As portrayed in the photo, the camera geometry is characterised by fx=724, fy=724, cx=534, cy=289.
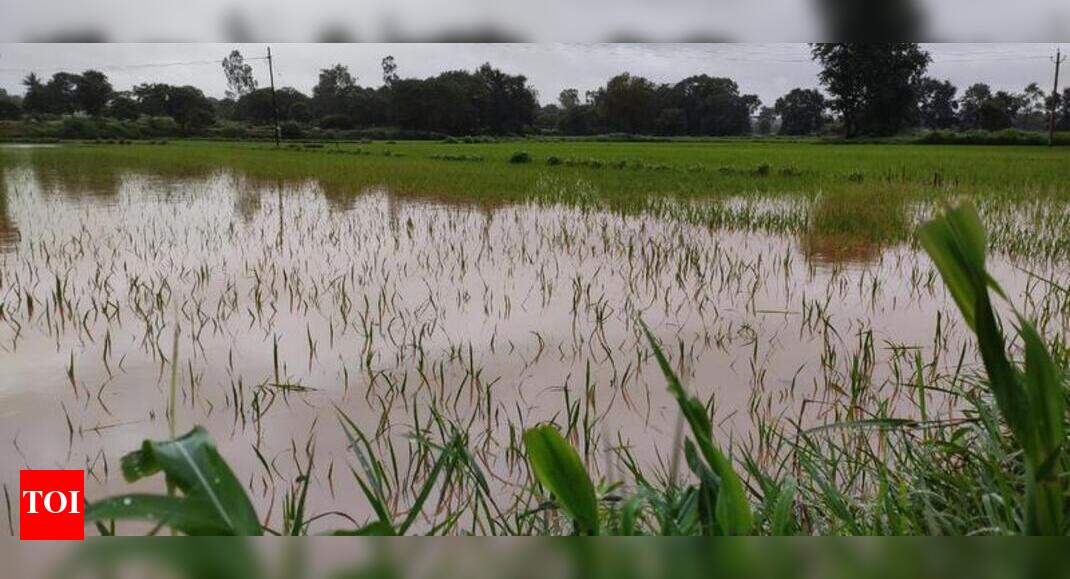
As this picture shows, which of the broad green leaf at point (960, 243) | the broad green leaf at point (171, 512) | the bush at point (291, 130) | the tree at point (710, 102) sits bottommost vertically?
the broad green leaf at point (171, 512)

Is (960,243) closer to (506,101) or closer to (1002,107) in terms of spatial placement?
(506,101)

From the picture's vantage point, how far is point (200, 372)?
226 centimetres

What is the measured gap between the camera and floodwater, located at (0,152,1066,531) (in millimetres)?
1772

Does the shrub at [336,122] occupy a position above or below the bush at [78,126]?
above

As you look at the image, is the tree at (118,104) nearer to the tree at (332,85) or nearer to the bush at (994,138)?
the tree at (332,85)

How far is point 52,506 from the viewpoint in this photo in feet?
0.85

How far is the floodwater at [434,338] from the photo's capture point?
1772 millimetres

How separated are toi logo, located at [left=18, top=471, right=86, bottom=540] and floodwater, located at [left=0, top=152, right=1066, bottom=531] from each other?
16 cm

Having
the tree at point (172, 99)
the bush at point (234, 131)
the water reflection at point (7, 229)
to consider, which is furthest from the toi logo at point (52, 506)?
the bush at point (234, 131)

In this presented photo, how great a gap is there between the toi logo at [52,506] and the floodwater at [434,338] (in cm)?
16

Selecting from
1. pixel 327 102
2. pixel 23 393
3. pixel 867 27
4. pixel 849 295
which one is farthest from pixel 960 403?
pixel 327 102

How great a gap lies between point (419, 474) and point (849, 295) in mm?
2492

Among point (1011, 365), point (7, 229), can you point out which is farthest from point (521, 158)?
point (1011, 365)

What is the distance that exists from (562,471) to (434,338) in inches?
91.6
